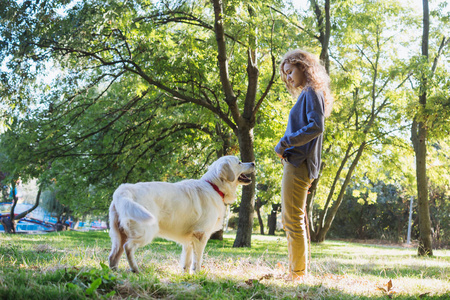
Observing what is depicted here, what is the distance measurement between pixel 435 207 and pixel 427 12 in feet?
52.8

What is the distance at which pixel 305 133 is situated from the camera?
3686 millimetres

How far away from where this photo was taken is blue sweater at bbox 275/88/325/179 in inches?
146

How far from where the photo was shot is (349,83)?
1186 cm

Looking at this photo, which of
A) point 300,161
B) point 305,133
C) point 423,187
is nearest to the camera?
point 305,133

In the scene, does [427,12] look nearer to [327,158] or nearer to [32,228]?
[327,158]

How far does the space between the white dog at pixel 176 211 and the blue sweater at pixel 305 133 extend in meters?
1.09

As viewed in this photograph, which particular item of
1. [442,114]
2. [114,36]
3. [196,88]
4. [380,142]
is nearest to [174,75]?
[196,88]

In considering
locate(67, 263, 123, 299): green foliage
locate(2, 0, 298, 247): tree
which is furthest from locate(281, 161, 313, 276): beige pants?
locate(2, 0, 298, 247): tree

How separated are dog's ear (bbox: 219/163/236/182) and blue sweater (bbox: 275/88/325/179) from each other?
987 millimetres

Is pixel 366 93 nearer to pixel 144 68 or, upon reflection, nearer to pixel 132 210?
pixel 144 68

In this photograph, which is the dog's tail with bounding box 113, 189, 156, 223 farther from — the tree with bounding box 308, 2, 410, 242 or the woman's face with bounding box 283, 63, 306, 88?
the tree with bounding box 308, 2, 410, 242

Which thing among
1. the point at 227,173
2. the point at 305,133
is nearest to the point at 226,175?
the point at 227,173

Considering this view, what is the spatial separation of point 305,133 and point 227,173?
4.51 ft

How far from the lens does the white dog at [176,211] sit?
3736mm
